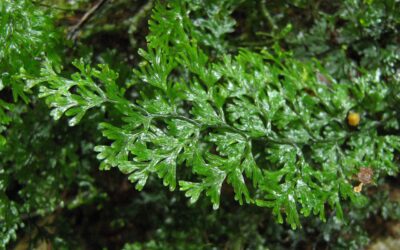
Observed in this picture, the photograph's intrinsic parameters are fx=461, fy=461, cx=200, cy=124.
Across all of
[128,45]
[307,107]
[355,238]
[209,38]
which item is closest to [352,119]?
[307,107]

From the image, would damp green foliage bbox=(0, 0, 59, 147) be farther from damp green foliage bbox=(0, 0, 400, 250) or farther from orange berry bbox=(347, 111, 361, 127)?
orange berry bbox=(347, 111, 361, 127)

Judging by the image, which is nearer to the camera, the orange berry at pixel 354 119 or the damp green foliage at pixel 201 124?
the damp green foliage at pixel 201 124

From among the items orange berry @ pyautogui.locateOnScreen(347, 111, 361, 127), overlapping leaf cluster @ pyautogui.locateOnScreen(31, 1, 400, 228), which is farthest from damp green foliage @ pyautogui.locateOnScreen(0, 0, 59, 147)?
orange berry @ pyautogui.locateOnScreen(347, 111, 361, 127)

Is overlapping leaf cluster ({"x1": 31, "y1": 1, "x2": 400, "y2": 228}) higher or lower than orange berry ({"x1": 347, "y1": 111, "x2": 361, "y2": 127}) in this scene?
higher

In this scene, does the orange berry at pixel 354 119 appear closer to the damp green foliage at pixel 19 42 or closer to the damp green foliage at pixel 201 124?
the damp green foliage at pixel 201 124

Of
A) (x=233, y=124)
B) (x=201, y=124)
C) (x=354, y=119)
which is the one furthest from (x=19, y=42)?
(x=354, y=119)

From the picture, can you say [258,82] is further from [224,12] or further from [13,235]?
[13,235]

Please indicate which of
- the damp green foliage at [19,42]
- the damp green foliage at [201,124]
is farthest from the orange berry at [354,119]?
the damp green foliage at [19,42]

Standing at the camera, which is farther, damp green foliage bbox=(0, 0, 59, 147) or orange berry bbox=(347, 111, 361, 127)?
orange berry bbox=(347, 111, 361, 127)
